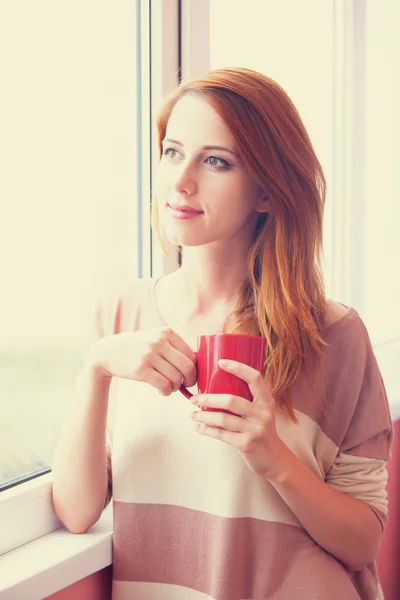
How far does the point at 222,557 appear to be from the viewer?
3.62 ft

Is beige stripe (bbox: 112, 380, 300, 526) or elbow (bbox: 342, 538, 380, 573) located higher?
beige stripe (bbox: 112, 380, 300, 526)

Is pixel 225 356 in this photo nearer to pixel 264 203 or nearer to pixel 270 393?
pixel 270 393

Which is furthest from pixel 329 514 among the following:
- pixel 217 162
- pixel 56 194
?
pixel 56 194

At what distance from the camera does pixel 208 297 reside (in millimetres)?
1205

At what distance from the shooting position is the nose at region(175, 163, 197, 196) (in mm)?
1054

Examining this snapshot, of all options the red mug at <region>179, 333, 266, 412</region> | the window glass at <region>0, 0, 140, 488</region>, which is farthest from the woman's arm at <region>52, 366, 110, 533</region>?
the red mug at <region>179, 333, 266, 412</region>

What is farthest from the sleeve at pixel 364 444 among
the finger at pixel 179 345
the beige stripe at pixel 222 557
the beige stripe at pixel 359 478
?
the finger at pixel 179 345

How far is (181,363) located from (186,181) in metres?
0.30

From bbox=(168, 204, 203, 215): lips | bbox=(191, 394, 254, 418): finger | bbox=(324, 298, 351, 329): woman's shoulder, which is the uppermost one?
bbox=(168, 204, 203, 215): lips

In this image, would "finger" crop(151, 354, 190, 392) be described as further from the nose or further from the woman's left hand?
the nose

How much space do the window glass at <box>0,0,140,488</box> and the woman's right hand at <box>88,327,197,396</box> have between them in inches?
10.4

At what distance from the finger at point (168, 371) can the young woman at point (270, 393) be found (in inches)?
3.9

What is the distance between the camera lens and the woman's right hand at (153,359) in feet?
3.05

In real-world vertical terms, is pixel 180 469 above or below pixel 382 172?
below
